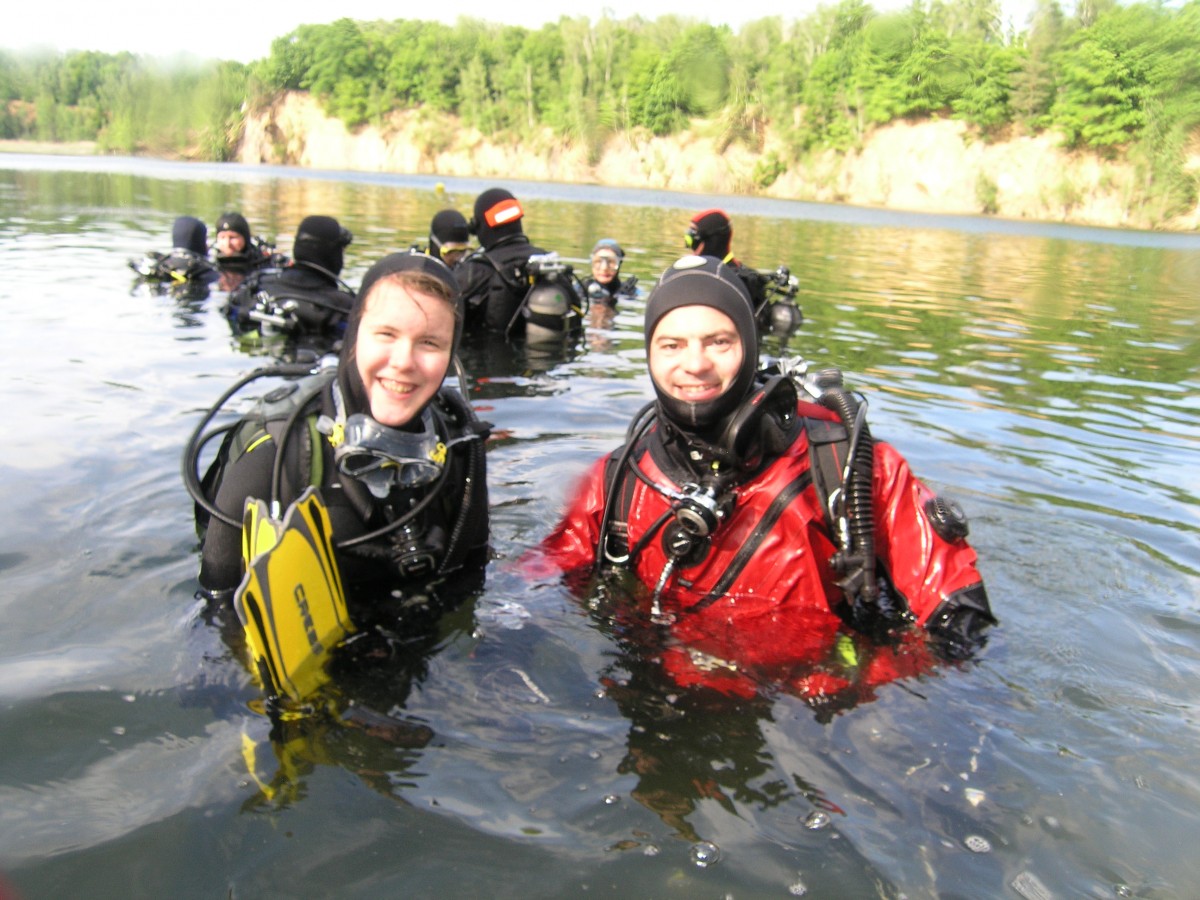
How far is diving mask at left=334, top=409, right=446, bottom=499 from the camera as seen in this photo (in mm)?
2766

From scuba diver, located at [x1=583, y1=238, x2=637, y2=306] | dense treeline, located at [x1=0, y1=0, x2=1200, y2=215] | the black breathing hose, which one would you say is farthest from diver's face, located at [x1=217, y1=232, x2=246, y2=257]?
dense treeline, located at [x1=0, y1=0, x2=1200, y2=215]

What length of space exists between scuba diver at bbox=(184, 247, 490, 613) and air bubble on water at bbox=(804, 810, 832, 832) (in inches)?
56.0

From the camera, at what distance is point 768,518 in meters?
3.11

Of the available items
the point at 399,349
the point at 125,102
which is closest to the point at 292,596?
the point at 399,349

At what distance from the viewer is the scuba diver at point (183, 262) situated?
1055 cm

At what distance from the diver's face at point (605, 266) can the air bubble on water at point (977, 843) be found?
30.4ft

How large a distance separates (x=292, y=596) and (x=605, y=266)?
8953 millimetres

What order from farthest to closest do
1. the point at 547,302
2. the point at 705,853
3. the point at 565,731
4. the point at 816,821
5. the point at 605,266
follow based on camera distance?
the point at 605,266, the point at 547,302, the point at 565,731, the point at 816,821, the point at 705,853

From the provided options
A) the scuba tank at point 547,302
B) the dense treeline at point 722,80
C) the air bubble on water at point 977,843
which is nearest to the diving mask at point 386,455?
the air bubble on water at point 977,843

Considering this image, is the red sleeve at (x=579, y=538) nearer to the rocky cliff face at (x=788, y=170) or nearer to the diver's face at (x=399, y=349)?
the diver's face at (x=399, y=349)

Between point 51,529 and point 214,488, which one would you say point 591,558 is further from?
point 51,529

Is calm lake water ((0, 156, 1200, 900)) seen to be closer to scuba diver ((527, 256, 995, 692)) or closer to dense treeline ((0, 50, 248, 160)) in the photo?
scuba diver ((527, 256, 995, 692))

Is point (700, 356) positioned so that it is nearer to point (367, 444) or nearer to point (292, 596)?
point (367, 444)

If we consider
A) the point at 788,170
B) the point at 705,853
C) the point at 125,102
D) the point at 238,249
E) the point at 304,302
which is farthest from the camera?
the point at 125,102
